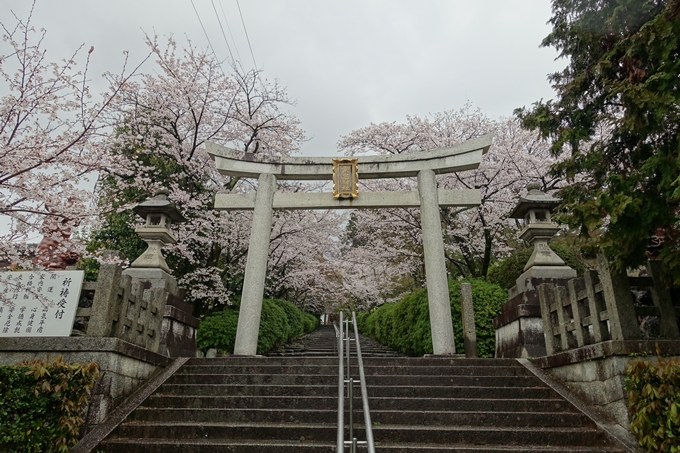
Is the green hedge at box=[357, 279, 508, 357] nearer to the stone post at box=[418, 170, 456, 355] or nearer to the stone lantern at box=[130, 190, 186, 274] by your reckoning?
the stone post at box=[418, 170, 456, 355]

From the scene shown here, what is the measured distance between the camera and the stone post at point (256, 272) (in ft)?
25.7

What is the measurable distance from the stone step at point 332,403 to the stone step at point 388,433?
0.45 m

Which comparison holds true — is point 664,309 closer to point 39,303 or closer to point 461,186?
point 39,303

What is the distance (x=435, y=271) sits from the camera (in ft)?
26.6

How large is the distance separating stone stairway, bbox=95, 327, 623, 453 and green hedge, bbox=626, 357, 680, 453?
0.47 metres

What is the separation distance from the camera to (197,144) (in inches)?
475

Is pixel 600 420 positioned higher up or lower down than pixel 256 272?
lower down

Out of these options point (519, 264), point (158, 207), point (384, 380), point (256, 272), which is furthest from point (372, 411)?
point (519, 264)

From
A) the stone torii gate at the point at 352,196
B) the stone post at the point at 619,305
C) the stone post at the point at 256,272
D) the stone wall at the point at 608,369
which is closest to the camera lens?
the stone wall at the point at 608,369

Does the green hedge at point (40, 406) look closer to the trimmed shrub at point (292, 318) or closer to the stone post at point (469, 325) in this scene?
the stone post at point (469, 325)

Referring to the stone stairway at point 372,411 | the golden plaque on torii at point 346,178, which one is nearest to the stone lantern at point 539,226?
the stone stairway at point 372,411

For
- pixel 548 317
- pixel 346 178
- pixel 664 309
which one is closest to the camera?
pixel 664 309

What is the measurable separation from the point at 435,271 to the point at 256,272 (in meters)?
3.57

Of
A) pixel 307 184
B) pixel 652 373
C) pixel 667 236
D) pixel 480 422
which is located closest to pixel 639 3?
pixel 667 236
